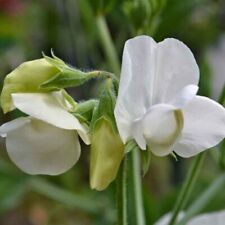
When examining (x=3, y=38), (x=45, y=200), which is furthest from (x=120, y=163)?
(x=45, y=200)

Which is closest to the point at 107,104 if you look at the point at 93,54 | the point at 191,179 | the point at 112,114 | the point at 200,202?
the point at 112,114

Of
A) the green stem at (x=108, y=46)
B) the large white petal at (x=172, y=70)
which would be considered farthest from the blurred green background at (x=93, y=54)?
the large white petal at (x=172, y=70)

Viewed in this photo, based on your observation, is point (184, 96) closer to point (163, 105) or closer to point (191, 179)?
point (163, 105)

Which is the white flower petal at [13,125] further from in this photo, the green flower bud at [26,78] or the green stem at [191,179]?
the green stem at [191,179]

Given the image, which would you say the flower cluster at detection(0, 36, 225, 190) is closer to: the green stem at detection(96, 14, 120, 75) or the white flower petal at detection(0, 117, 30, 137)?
the white flower petal at detection(0, 117, 30, 137)

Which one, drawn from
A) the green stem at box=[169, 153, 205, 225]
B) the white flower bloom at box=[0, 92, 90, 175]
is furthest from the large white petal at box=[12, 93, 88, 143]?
the green stem at box=[169, 153, 205, 225]

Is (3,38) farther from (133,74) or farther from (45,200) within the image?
(133,74)
